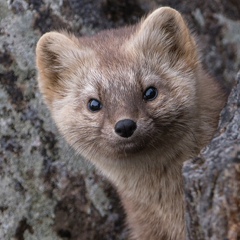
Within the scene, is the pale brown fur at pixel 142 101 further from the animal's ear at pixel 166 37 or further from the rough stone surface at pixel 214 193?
the rough stone surface at pixel 214 193

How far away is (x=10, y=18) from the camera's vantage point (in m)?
4.13

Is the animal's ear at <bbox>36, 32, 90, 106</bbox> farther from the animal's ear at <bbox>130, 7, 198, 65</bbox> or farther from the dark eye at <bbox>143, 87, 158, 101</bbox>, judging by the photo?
the dark eye at <bbox>143, 87, 158, 101</bbox>

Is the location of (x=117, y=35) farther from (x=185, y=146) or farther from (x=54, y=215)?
(x=54, y=215)

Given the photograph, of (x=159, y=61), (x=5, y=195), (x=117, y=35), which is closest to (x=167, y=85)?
(x=159, y=61)

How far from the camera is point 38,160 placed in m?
4.09

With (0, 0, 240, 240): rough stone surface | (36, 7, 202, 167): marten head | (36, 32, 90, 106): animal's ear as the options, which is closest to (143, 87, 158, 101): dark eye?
(36, 7, 202, 167): marten head

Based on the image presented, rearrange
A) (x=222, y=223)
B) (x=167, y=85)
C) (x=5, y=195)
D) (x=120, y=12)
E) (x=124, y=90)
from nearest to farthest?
(x=222, y=223) < (x=124, y=90) < (x=167, y=85) < (x=5, y=195) < (x=120, y=12)

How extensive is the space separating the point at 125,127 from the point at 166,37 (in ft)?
2.49

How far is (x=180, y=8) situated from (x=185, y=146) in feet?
4.65

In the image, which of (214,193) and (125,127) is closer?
(214,193)

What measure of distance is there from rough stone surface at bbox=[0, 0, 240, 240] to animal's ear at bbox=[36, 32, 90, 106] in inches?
20.0

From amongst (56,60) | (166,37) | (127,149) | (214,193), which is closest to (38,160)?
(56,60)

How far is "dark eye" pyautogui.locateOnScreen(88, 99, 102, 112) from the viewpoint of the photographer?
3.25m

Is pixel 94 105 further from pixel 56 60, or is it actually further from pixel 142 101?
pixel 56 60
